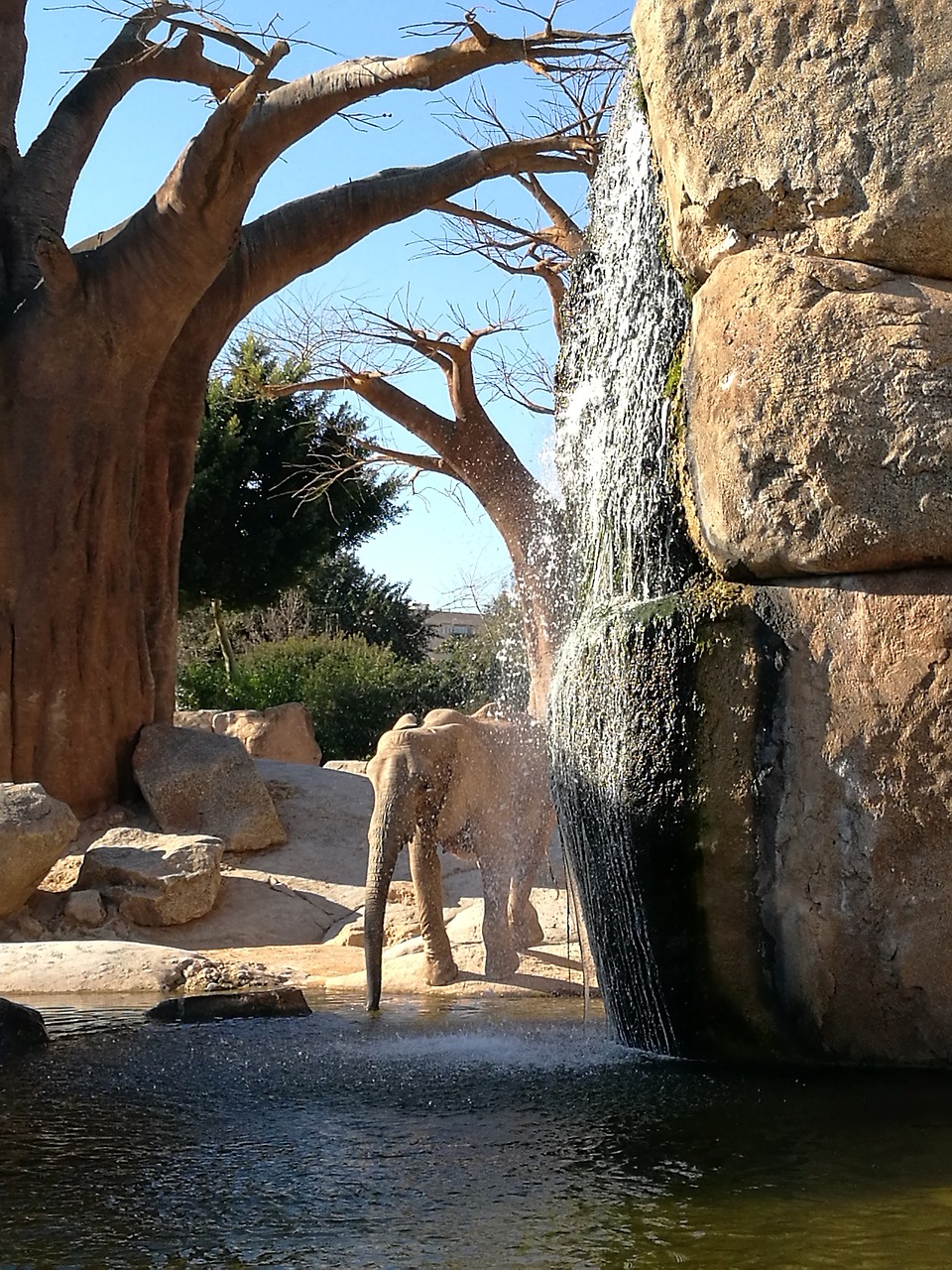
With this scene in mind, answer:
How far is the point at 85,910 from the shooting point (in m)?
10.1

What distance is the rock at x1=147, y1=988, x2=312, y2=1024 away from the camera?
638cm

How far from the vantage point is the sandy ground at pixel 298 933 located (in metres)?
7.87

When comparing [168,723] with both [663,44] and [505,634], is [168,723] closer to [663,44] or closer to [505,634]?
[663,44]

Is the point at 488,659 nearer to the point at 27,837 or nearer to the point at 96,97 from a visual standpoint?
the point at 96,97

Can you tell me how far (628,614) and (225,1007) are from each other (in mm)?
2677

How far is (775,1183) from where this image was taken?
324 cm

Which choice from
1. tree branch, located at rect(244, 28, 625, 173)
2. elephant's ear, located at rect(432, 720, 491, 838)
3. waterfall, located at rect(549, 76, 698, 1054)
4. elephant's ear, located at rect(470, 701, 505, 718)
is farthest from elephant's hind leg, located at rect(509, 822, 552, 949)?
tree branch, located at rect(244, 28, 625, 173)

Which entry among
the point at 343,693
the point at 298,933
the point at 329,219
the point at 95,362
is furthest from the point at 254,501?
the point at 298,933

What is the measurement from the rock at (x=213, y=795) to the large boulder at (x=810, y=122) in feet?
26.3

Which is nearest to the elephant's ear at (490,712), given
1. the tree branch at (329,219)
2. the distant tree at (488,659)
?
the tree branch at (329,219)

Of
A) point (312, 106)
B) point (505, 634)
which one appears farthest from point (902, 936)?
A: point (505, 634)

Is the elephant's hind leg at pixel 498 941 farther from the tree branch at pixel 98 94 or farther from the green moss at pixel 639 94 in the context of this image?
the tree branch at pixel 98 94

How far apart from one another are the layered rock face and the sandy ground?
8.08 ft

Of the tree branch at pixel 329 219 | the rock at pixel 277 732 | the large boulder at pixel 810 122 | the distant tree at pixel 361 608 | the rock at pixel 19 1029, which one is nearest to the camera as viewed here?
the large boulder at pixel 810 122
